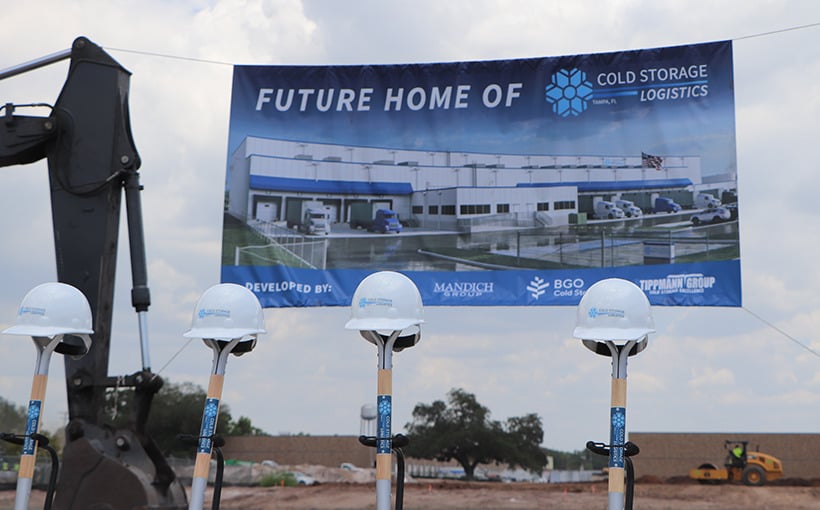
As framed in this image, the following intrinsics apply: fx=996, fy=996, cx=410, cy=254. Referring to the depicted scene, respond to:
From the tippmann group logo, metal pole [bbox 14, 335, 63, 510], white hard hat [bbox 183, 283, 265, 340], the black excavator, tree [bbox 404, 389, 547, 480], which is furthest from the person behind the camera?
tree [bbox 404, 389, 547, 480]

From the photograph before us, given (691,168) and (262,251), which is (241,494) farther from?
(691,168)

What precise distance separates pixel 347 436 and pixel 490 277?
24.0 meters

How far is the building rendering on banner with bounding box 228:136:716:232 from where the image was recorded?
14844 mm

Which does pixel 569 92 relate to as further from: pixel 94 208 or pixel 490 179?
pixel 94 208

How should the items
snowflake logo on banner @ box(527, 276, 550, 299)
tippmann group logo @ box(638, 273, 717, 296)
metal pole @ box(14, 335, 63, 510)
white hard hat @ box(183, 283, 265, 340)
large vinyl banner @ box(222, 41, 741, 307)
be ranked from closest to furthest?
white hard hat @ box(183, 283, 265, 340)
metal pole @ box(14, 335, 63, 510)
tippmann group logo @ box(638, 273, 717, 296)
large vinyl banner @ box(222, 41, 741, 307)
snowflake logo on banner @ box(527, 276, 550, 299)

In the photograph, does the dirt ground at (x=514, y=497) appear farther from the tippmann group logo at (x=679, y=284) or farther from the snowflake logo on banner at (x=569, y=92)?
the snowflake logo on banner at (x=569, y=92)

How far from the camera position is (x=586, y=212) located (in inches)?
590

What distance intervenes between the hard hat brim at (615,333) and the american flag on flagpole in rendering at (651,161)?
8.31 m

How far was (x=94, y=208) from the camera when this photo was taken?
11820 mm

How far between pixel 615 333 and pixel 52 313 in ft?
15.9

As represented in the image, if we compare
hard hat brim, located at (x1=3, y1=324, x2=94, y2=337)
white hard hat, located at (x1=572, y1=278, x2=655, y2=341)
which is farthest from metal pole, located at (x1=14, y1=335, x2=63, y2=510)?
white hard hat, located at (x1=572, y1=278, x2=655, y2=341)

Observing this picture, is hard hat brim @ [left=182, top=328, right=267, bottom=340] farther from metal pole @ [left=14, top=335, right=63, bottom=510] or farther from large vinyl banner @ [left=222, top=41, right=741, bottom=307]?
large vinyl banner @ [left=222, top=41, right=741, bottom=307]

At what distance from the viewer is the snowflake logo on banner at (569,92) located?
14906 mm

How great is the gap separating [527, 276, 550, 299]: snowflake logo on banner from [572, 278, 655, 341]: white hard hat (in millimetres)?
7860
